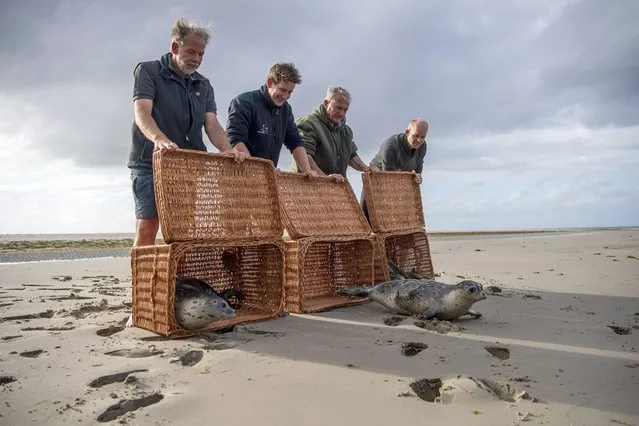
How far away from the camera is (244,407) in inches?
83.8

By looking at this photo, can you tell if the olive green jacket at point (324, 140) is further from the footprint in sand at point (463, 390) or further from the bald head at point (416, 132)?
the footprint in sand at point (463, 390)

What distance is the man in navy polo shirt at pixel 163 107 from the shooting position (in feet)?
12.5

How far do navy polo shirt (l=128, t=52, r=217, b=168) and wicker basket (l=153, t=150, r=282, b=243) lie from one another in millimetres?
570

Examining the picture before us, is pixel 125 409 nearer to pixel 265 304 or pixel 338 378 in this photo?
pixel 338 378

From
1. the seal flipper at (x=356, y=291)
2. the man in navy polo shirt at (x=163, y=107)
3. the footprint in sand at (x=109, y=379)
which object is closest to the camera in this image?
the footprint in sand at (x=109, y=379)

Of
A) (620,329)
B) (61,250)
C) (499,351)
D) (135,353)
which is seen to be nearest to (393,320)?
(499,351)

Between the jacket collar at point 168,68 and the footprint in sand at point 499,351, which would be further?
the jacket collar at point 168,68

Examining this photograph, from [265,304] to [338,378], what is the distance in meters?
1.91

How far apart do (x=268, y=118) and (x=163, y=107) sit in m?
1.24

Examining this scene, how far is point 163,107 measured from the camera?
13.1ft

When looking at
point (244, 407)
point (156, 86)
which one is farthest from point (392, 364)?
point (156, 86)

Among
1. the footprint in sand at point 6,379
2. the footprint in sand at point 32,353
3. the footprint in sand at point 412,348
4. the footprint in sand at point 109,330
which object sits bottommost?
the footprint in sand at point 412,348

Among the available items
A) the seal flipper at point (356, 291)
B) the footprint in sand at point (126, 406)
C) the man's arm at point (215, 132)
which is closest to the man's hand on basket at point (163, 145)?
the man's arm at point (215, 132)

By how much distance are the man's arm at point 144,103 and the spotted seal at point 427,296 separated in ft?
7.51
